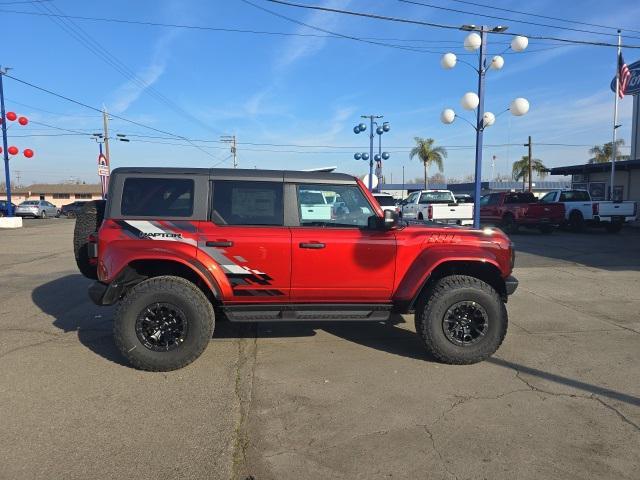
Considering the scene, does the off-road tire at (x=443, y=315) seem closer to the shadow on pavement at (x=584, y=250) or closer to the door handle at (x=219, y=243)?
the door handle at (x=219, y=243)

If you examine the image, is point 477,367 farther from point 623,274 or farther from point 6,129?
point 6,129

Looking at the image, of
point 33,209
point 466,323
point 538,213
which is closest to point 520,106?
point 538,213

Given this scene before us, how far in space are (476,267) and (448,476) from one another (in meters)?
2.57

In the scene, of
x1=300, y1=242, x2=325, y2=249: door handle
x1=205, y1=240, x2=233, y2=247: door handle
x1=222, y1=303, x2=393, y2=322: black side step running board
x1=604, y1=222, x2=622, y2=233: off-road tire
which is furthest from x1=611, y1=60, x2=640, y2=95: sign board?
x1=205, y1=240, x2=233, y2=247: door handle

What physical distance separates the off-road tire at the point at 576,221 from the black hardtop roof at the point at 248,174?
18108 mm

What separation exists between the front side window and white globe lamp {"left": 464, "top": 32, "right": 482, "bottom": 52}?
10.5 m

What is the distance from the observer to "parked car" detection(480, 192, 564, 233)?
61.4 ft

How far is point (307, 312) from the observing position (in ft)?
15.7

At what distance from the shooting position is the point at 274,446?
10.7ft

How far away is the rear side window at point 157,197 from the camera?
15.5 ft

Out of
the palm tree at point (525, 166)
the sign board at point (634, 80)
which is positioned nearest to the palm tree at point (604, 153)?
the palm tree at point (525, 166)

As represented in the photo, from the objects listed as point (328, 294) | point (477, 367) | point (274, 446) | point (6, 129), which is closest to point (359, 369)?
point (328, 294)

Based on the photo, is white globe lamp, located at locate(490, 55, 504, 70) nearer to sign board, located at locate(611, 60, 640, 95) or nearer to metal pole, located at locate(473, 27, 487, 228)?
metal pole, located at locate(473, 27, 487, 228)

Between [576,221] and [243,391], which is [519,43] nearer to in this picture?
[576,221]
